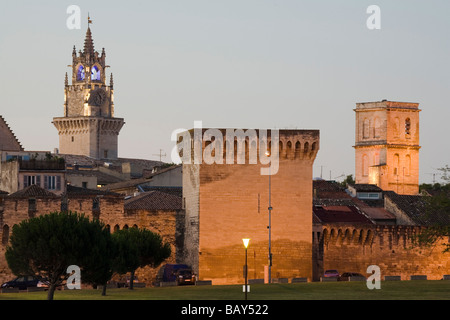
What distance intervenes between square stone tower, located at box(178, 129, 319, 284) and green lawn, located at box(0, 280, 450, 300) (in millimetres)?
8123

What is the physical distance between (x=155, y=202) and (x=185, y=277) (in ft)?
51.1

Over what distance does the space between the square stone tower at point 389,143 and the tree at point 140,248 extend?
91.4m

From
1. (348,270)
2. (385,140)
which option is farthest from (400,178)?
(348,270)

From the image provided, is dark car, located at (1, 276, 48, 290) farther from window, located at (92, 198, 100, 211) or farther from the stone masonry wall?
the stone masonry wall

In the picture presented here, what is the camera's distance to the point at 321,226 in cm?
9456

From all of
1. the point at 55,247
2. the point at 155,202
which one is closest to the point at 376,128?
the point at 155,202

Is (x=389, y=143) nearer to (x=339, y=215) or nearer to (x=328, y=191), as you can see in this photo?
(x=328, y=191)

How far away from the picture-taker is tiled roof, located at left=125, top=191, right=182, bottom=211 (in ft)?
320

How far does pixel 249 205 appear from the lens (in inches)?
3445

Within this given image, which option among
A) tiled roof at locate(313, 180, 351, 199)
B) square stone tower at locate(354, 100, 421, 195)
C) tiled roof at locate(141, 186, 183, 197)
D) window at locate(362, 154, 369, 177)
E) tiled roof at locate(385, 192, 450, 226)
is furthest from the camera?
window at locate(362, 154, 369, 177)

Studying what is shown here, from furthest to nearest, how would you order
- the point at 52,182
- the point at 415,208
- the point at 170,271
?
the point at 52,182 → the point at 415,208 → the point at 170,271

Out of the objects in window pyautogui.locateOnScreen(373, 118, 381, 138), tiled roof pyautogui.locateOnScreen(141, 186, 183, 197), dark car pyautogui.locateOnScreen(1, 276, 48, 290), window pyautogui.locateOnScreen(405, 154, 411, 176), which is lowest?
dark car pyautogui.locateOnScreen(1, 276, 48, 290)

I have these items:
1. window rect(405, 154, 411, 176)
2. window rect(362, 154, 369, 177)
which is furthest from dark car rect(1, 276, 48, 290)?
window rect(405, 154, 411, 176)
